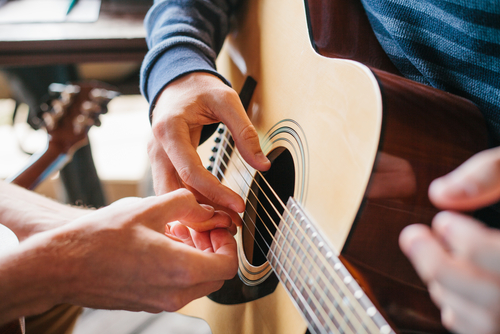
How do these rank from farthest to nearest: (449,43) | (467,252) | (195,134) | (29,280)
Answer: (195,134)
(449,43)
(29,280)
(467,252)

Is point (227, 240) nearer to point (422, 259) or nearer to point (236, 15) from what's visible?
point (422, 259)

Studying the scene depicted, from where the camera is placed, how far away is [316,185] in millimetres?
390

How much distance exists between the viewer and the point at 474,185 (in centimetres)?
23

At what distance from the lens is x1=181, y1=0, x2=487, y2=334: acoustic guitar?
1.08 feet

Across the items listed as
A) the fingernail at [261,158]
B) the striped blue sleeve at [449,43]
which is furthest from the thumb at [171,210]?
the striped blue sleeve at [449,43]

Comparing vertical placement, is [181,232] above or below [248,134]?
below

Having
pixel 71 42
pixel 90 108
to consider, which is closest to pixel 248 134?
pixel 90 108

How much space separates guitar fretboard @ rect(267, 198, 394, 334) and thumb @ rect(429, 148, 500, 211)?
13 cm

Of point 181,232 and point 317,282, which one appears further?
point 181,232

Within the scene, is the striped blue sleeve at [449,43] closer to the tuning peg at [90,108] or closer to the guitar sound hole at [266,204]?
the guitar sound hole at [266,204]

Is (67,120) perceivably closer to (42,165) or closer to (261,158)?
(42,165)

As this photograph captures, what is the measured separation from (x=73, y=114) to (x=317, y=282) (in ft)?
A: 2.96

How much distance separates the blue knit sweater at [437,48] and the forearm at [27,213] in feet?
0.88

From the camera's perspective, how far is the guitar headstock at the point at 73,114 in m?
0.96
